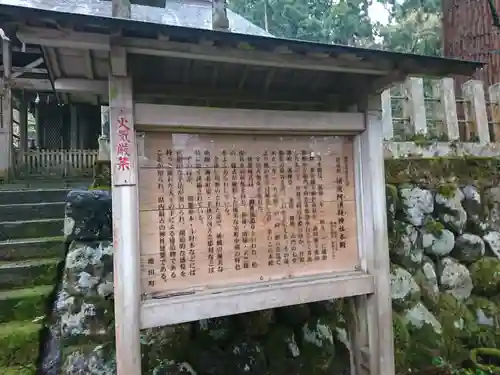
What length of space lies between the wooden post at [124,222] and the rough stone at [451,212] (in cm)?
421

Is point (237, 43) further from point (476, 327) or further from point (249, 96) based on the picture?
point (476, 327)

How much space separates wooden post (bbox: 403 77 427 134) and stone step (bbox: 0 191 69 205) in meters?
5.44

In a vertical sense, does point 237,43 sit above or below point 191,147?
above

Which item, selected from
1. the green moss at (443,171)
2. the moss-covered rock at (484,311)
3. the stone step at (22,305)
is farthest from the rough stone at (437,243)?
the stone step at (22,305)

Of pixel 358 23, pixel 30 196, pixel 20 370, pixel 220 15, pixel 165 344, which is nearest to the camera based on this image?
pixel 20 370

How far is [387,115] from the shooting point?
192 inches

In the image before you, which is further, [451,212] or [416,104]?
[416,104]

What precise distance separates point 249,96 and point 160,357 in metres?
2.61

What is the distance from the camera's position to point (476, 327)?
15.5 ft

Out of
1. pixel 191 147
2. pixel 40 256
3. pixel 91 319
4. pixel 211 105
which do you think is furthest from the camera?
pixel 40 256

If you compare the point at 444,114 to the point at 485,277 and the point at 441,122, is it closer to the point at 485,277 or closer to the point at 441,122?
the point at 441,122

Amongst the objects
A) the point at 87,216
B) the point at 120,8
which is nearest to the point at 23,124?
the point at 87,216

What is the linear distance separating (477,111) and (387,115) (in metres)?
1.69

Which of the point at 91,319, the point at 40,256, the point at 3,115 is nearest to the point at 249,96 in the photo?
the point at 91,319
